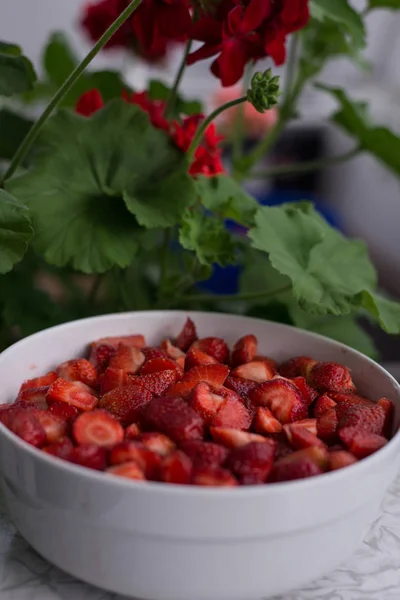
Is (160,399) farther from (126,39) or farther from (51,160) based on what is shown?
(126,39)

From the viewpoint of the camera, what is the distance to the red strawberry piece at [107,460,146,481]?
55cm

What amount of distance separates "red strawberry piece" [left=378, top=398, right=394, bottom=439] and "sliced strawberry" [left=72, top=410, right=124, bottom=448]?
0.25 meters

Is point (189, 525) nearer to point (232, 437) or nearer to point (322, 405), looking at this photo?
point (232, 437)

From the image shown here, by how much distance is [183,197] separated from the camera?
2.85 ft

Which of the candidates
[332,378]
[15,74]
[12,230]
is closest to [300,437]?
[332,378]

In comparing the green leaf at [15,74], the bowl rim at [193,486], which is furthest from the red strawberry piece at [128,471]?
the green leaf at [15,74]

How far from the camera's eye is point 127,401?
0.69m

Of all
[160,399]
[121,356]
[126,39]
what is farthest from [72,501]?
[126,39]

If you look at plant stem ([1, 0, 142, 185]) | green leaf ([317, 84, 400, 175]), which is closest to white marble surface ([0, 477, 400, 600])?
plant stem ([1, 0, 142, 185])

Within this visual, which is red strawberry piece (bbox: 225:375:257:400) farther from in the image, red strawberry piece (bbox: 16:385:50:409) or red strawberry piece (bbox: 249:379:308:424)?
red strawberry piece (bbox: 16:385:50:409)

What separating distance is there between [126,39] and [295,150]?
110 inches

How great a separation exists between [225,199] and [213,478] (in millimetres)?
449

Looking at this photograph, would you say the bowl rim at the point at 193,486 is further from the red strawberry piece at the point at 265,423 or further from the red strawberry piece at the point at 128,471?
the red strawberry piece at the point at 265,423

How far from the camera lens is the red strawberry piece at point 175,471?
0.56 m
